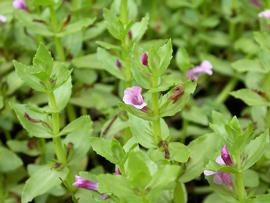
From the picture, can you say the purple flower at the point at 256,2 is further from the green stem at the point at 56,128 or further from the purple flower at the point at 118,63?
the green stem at the point at 56,128

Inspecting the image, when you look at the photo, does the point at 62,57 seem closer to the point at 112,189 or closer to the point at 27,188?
the point at 27,188

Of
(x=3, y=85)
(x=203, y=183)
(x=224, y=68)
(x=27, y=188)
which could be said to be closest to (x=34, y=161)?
(x=3, y=85)

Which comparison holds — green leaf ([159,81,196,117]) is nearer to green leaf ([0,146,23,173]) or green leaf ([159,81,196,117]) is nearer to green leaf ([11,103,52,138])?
green leaf ([11,103,52,138])

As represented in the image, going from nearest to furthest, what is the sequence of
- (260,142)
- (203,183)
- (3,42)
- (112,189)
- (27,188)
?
(112,189), (260,142), (27,188), (203,183), (3,42)

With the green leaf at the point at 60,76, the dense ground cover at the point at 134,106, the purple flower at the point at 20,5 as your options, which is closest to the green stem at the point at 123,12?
the dense ground cover at the point at 134,106

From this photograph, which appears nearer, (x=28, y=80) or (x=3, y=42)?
(x=28, y=80)

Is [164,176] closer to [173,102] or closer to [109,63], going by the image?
[173,102]

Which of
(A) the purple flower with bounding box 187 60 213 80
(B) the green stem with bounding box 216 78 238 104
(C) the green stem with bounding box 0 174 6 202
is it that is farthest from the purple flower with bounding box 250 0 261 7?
(C) the green stem with bounding box 0 174 6 202
